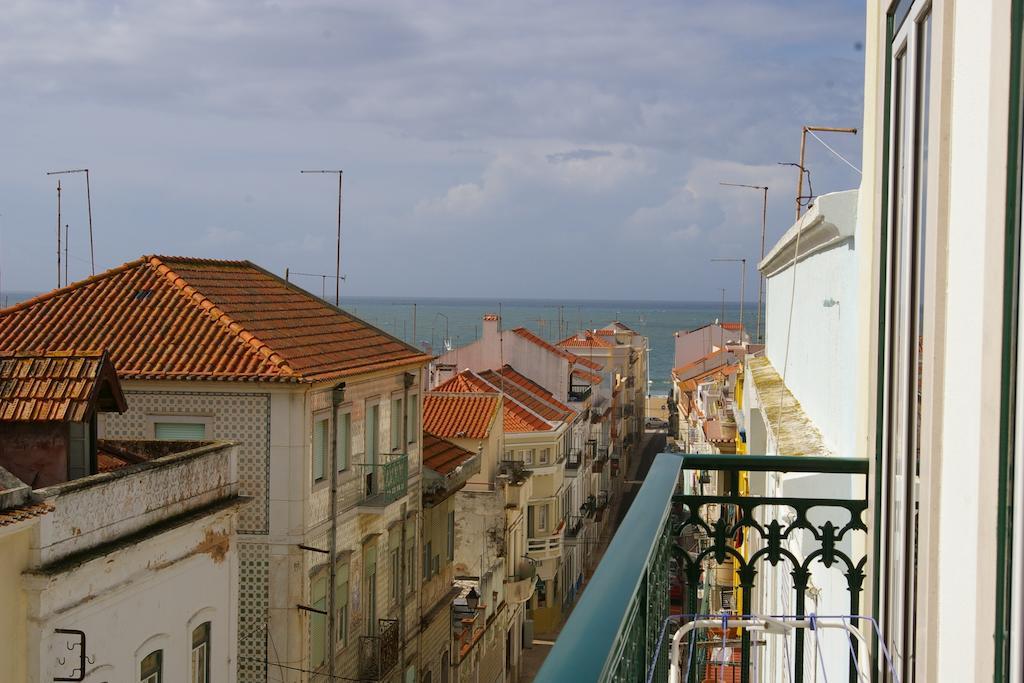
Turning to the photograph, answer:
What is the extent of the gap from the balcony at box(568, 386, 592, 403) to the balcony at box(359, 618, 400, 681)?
2875cm

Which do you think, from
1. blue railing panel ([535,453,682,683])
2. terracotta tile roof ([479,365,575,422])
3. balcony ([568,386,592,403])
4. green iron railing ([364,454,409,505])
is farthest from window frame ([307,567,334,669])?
balcony ([568,386,592,403])

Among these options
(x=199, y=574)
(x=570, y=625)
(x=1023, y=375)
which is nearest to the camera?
(x=570, y=625)

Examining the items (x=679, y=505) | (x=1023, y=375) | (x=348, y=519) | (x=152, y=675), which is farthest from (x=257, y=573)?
(x=1023, y=375)

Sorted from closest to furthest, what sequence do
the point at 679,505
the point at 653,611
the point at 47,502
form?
1. the point at 653,611
2. the point at 679,505
3. the point at 47,502

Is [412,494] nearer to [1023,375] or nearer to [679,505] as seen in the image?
[679,505]

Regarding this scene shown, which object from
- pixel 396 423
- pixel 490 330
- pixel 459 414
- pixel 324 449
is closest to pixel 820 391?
pixel 324 449

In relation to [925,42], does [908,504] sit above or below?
below

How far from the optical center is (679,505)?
14.1 feet

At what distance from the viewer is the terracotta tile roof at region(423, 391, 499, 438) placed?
106 feet

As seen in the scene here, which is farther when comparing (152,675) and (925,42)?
(152,675)

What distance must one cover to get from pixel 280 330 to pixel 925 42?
1628 centimetres

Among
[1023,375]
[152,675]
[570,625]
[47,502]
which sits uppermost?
[1023,375]

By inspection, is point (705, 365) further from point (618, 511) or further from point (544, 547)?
point (544, 547)

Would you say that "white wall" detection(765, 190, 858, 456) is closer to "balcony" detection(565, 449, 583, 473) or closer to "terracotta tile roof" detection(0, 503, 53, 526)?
"terracotta tile roof" detection(0, 503, 53, 526)
